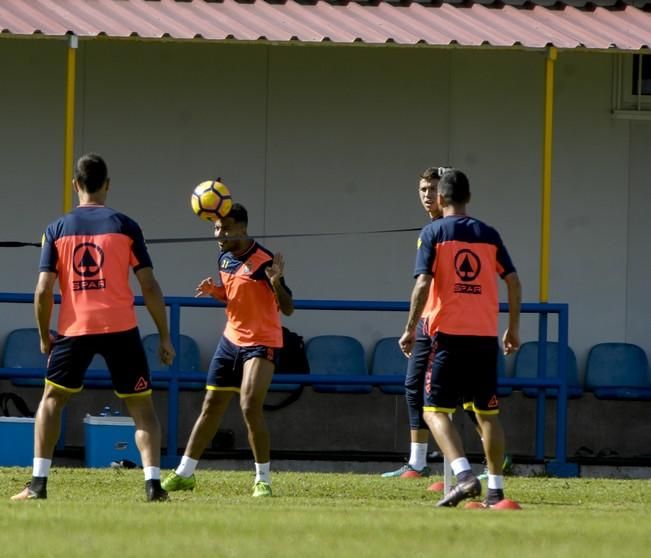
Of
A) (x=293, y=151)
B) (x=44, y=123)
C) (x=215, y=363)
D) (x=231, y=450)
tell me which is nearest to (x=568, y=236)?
(x=293, y=151)

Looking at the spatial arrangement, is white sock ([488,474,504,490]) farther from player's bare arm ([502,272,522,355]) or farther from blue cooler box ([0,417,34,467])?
blue cooler box ([0,417,34,467])

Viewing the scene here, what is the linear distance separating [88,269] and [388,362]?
6.31 m

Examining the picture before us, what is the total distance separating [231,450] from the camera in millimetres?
15234

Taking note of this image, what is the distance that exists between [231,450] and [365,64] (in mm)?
3714

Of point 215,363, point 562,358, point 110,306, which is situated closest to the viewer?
point 110,306

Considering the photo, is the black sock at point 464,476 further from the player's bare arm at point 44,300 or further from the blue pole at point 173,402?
the blue pole at point 173,402

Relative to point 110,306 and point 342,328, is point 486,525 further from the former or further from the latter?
point 342,328

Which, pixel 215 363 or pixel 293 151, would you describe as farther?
pixel 293 151

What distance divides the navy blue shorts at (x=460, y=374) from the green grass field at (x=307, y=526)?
0.62 metres

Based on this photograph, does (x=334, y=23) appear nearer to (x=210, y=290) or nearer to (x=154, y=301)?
(x=210, y=290)

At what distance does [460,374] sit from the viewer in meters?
10.3

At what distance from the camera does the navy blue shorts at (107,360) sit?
33.2ft

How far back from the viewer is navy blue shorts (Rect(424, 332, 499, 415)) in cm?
1030

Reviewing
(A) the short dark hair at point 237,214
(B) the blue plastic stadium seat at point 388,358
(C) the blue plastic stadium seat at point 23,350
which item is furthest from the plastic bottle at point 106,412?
(A) the short dark hair at point 237,214
